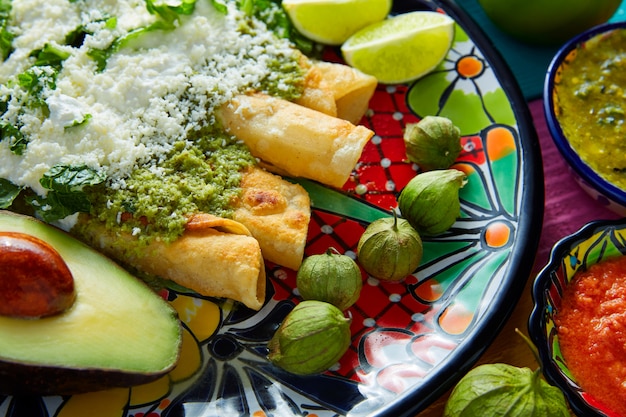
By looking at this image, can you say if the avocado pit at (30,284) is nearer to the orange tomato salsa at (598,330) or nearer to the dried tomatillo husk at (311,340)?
the dried tomatillo husk at (311,340)

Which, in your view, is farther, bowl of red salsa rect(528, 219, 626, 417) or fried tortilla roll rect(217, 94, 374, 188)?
fried tortilla roll rect(217, 94, 374, 188)

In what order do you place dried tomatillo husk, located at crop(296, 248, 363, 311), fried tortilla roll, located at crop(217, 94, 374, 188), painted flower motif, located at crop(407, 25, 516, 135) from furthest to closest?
painted flower motif, located at crop(407, 25, 516, 135), fried tortilla roll, located at crop(217, 94, 374, 188), dried tomatillo husk, located at crop(296, 248, 363, 311)

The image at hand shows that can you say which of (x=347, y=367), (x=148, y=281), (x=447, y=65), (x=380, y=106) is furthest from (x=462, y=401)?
(x=447, y=65)

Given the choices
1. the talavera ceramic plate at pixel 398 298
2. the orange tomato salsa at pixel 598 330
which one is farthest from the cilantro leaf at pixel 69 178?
the orange tomato salsa at pixel 598 330

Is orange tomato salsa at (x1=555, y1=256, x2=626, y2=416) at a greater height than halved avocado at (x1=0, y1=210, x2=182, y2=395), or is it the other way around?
halved avocado at (x1=0, y1=210, x2=182, y2=395)

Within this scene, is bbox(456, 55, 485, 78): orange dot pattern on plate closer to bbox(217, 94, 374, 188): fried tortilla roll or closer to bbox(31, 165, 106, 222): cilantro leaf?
bbox(217, 94, 374, 188): fried tortilla roll

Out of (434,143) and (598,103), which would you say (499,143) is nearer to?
(434,143)

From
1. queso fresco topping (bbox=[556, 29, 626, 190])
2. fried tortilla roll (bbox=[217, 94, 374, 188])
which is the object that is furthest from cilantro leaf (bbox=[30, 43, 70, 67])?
queso fresco topping (bbox=[556, 29, 626, 190])

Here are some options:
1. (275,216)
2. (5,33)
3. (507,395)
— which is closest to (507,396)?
(507,395)
